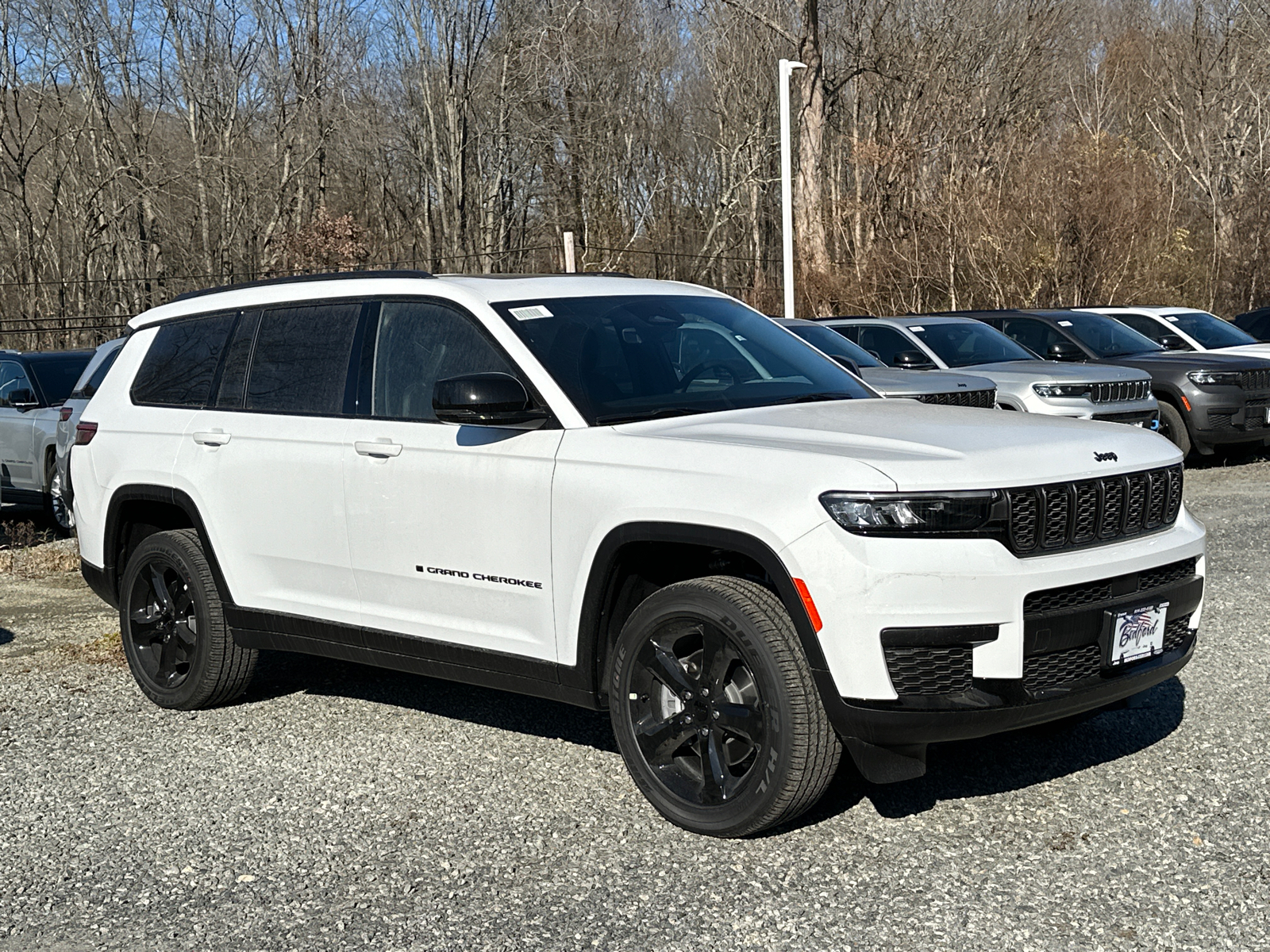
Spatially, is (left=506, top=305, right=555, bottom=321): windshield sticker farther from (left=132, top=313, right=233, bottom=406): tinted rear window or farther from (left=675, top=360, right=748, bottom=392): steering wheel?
(left=132, top=313, right=233, bottom=406): tinted rear window

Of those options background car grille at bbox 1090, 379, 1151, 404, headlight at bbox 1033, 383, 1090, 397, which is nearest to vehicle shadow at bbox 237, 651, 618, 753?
headlight at bbox 1033, 383, 1090, 397

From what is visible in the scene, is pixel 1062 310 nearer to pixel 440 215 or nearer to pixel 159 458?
pixel 159 458

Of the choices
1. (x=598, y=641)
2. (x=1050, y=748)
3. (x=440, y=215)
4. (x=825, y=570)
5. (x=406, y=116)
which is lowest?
(x=1050, y=748)

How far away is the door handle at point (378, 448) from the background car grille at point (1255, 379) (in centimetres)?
1162

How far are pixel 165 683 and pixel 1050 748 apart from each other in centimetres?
389

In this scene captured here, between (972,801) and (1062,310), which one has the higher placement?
(1062,310)

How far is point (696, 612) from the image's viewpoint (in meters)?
4.53

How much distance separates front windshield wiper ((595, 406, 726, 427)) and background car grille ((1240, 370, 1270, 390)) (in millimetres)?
11096

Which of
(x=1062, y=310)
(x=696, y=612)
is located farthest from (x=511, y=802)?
(x=1062, y=310)

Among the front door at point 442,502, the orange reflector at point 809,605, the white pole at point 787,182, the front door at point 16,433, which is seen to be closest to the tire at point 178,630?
the front door at point 442,502

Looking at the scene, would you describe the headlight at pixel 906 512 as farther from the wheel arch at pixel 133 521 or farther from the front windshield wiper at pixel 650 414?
the wheel arch at pixel 133 521

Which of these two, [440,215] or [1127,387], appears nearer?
[1127,387]

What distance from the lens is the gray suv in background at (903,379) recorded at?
40.5 ft

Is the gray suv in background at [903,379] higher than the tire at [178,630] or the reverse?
higher
